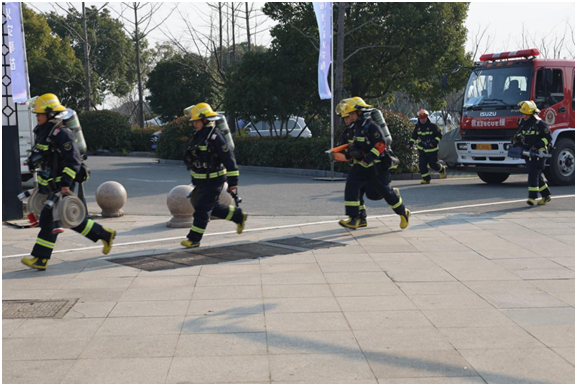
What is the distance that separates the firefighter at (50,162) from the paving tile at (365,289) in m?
3.09

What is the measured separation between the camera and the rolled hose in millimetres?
7277

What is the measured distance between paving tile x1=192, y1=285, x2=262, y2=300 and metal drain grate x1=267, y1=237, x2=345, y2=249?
226 centimetres

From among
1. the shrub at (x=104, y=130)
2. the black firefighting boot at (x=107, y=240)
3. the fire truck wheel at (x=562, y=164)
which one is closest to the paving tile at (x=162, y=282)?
the black firefighting boot at (x=107, y=240)

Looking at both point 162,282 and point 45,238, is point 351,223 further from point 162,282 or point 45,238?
point 45,238

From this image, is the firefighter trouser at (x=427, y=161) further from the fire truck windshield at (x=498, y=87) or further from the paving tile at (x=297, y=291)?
the paving tile at (x=297, y=291)

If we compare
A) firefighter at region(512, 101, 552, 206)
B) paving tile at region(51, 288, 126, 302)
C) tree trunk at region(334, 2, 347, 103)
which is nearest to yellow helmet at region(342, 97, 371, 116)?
firefighter at region(512, 101, 552, 206)

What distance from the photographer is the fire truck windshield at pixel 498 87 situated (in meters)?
15.4

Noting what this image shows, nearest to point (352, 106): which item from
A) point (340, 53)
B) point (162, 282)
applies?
point (162, 282)

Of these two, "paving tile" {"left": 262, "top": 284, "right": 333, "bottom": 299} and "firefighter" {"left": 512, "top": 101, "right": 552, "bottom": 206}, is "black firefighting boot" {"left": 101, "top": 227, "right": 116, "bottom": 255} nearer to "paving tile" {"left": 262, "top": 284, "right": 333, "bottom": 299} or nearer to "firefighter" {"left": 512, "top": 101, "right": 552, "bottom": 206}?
"paving tile" {"left": 262, "top": 284, "right": 333, "bottom": 299}

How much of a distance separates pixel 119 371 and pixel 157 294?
79.4 inches

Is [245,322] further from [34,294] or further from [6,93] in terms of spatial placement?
[6,93]

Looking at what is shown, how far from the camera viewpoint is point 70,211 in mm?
7336

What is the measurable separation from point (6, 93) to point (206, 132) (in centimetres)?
432

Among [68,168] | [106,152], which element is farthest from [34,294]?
[106,152]
